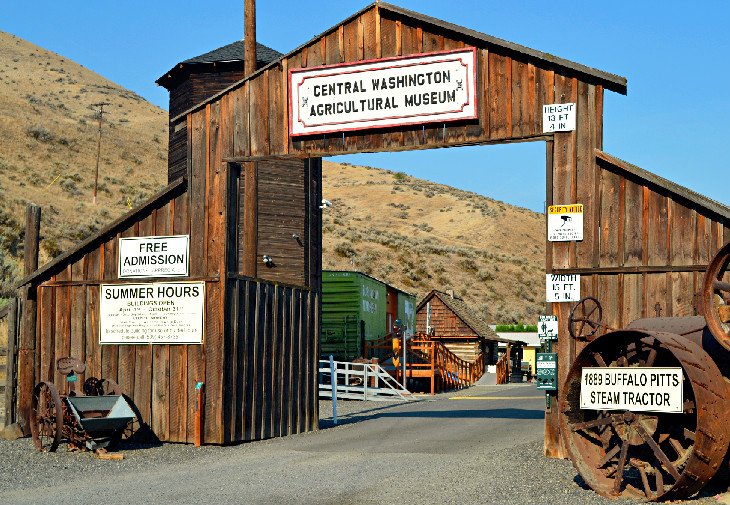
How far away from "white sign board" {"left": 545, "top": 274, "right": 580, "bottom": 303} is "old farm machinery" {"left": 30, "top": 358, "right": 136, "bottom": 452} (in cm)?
699

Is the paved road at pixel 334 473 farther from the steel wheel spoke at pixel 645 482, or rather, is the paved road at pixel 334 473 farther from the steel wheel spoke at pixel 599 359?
the steel wheel spoke at pixel 599 359

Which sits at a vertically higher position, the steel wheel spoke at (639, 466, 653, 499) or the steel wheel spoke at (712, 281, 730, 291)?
the steel wheel spoke at (712, 281, 730, 291)

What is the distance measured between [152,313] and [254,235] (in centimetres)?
251

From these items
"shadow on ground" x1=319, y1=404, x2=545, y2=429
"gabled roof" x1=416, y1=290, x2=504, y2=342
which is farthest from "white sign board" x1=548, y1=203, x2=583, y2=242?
"gabled roof" x1=416, y1=290, x2=504, y2=342

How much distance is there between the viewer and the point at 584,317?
13836 mm

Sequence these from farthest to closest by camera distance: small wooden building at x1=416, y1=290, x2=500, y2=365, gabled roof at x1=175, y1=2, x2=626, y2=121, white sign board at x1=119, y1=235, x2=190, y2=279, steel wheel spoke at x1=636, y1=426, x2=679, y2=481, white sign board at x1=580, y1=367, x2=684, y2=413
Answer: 1. small wooden building at x1=416, y1=290, x2=500, y2=365
2. white sign board at x1=119, y1=235, x2=190, y2=279
3. gabled roof at x1=175, y1=2, x2=626, y2=121
4. white sign board at x1=580, y1=367, x2=684, y2=413
5. steel wheel spoke at x1=636, y1=426, x2=679, y2=481

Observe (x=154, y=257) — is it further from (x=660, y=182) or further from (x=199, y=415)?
(x=660, y=182)

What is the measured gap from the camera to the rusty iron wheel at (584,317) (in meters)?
13.4

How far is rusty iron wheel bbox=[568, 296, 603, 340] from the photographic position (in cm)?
1345

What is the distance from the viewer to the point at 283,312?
18625 millimetres

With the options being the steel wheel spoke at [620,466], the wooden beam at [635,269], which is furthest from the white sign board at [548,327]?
the steel wheel spoke at [620,466]

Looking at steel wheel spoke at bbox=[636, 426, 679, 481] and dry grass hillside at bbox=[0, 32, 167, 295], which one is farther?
dry grass hillside at bbox=[0, 32, 167, 295]

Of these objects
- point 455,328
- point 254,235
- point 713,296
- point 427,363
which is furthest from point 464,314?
point 713,296

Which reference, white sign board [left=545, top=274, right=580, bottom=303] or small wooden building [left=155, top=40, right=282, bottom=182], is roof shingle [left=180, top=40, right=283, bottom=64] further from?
white sign board [left=545, top=274, right=580, bottom=303]
